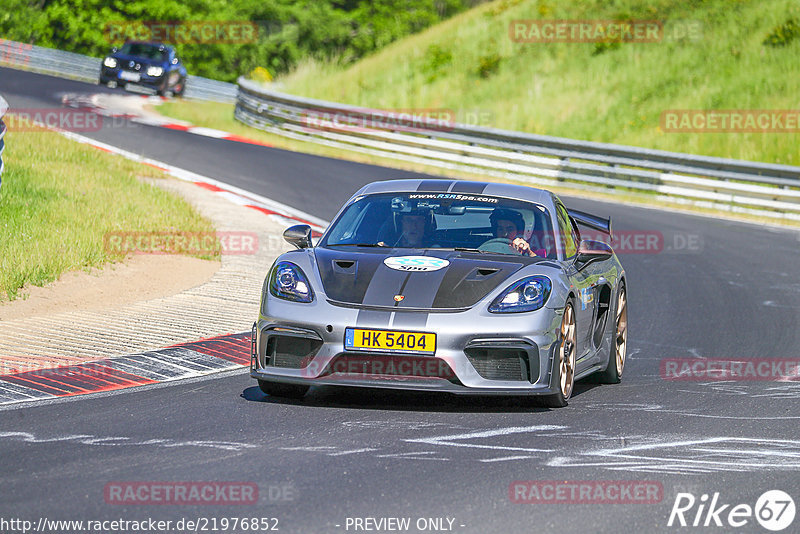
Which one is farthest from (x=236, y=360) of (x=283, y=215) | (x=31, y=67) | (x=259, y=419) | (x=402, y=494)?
(x=31, y=67)

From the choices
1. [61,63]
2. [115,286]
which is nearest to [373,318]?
[115,286]

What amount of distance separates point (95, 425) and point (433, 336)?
1865mm

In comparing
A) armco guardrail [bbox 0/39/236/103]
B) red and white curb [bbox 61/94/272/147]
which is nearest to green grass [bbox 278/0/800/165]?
red and white curb [bbox 61/94/272/147]

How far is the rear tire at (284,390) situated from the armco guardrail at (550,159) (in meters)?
16.1

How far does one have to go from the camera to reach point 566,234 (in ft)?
28.4

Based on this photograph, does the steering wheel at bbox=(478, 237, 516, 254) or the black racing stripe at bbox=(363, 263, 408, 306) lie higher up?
the steering wheel at bbox=(478, 237, 516, 254)

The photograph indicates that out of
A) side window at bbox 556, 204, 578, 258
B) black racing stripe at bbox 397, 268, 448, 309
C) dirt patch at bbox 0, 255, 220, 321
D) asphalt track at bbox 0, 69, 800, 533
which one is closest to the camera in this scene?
asphalt track at bbox 0, 69, 800, 533

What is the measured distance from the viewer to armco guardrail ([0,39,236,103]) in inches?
1666

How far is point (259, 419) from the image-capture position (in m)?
7.02

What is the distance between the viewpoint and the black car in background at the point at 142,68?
36562 millimetres

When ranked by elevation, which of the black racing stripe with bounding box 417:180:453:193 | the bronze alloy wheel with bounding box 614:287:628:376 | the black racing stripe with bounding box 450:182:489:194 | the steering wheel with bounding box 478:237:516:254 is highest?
the black racing stripe with bounding box 450:182:489:194

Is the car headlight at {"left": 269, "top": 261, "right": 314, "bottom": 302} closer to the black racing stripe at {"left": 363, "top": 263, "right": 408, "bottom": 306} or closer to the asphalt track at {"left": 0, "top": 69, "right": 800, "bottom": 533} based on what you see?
the black racing stripe at {"left": 363, "top": 263, "right": 408, "bottom": 306}

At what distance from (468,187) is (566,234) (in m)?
0.73

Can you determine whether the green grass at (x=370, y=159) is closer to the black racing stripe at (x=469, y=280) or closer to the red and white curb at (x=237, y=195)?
the red and white curb at (x=237, y=195)
